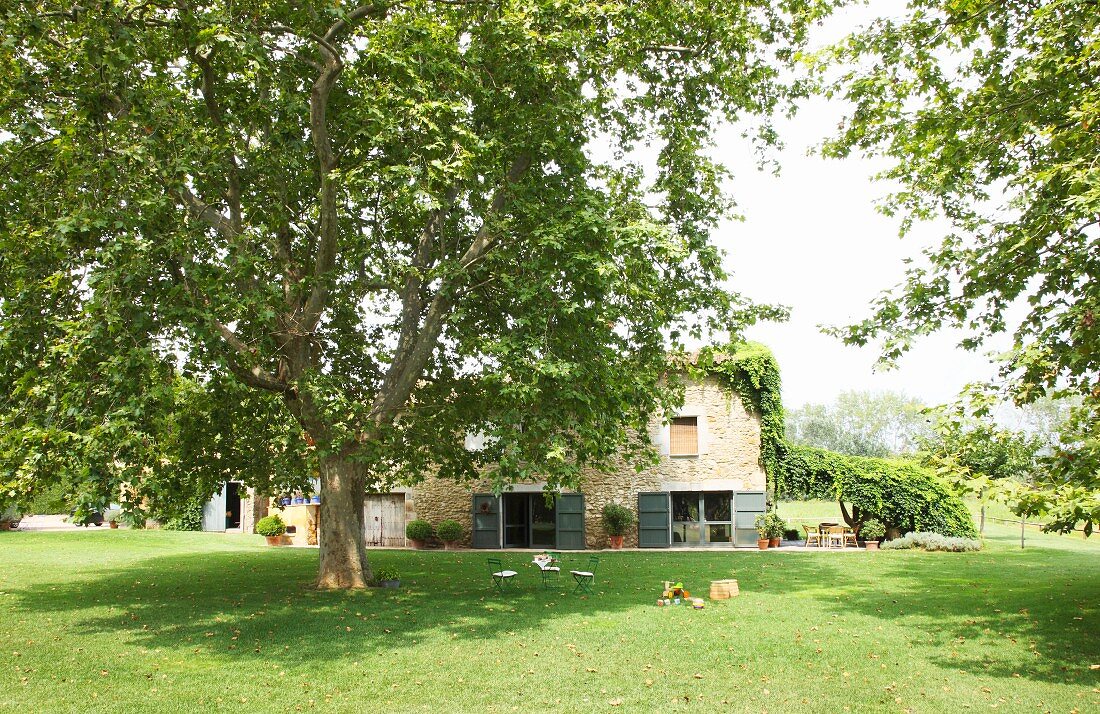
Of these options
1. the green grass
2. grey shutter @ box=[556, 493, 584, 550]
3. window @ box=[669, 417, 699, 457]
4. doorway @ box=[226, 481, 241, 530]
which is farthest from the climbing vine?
doorway @ box=[226, 481, 241, 530]

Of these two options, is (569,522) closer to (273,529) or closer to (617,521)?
(617,521)

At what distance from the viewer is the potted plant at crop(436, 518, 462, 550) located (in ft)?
83.0

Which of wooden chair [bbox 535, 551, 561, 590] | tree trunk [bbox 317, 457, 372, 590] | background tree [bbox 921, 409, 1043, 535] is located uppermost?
background tree [bbox 921, 409, 1043, 535]

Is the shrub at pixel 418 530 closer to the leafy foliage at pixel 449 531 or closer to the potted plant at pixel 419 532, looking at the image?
the potted plant at pixel 419 532

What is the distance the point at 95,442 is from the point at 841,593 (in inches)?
497

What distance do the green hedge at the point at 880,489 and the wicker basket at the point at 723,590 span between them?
481 inches

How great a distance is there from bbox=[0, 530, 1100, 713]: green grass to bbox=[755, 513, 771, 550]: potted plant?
7.51 m

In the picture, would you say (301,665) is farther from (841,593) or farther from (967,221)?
(967,221)

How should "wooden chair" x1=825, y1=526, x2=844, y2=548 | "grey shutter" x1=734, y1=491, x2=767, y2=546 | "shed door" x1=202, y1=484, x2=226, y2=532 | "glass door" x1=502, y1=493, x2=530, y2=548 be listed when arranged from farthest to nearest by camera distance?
"shed door" x1=202, y1=484, x2=226, y2=532 < "glass door" x1=502, y1=493, x2=530, y2=548 < "grey shutter" x1=734, y1=491, x2=767, y2=546 < "wooden chair" x1=825, y1=526, x2=844, y2=548

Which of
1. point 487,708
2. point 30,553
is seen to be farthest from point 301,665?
point 30,553

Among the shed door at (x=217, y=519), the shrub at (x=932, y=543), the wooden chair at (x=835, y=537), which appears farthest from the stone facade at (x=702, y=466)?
the shed door at (x=217, y=519)

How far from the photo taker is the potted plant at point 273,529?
26.8 metres

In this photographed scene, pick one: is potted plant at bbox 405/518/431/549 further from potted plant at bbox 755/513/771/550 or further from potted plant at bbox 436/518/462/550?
potted plant at bbox 755/513/771/550

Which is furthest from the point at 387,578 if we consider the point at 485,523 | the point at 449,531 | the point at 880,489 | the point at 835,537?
the point at 880,489
